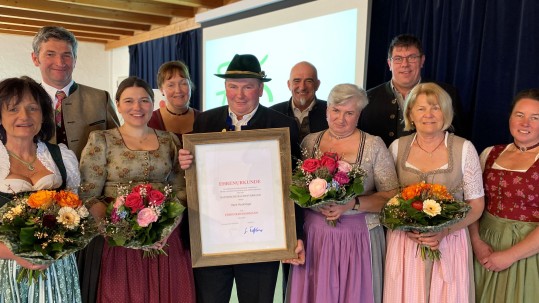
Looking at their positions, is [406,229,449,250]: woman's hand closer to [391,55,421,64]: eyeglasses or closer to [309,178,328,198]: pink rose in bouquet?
[309,178,328,198]: pink rose in bouquet

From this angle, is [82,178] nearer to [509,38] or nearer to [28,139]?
[28,139]

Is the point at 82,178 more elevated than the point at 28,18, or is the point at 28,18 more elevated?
the point at 28,18

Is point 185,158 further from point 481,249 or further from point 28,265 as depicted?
point 481,249

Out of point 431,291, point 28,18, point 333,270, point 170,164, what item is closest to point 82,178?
point 170,164

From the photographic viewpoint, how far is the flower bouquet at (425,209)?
6.31ft

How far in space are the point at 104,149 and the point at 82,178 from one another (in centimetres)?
17

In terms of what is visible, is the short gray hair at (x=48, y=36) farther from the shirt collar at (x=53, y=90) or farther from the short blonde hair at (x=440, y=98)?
the short blonde hair at (x=440, y=98)

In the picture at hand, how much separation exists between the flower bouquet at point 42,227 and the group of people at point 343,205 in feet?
0.84

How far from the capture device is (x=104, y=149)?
2189mm

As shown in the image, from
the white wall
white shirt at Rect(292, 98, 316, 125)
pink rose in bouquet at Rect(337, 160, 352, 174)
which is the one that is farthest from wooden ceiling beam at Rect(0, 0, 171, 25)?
pink rose in bouquet at Rect(337, 160, 352, 174)

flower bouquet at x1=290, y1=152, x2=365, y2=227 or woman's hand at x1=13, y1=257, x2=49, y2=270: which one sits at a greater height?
flower bouquet at x1=290, y1=152, x2=365, y2=227

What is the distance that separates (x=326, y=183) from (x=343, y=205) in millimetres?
261

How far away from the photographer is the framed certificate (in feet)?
7.01

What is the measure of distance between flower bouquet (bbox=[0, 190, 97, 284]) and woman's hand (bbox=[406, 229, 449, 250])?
4.90 ft
